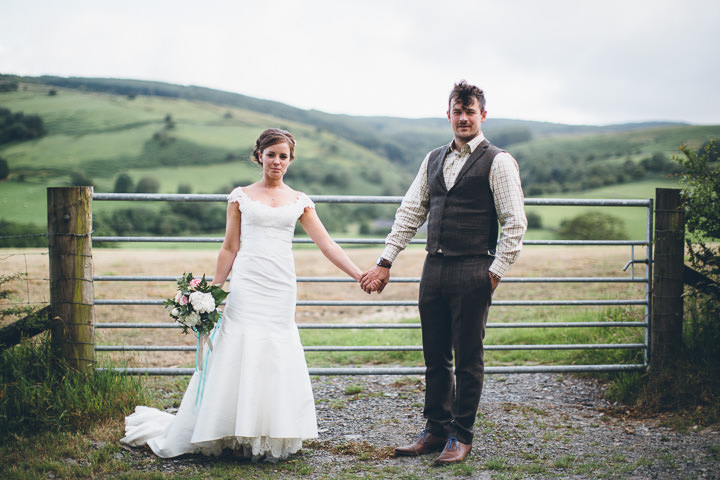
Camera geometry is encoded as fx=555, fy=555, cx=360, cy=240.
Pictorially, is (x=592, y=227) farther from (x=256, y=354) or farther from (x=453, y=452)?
(x=256, y=354)

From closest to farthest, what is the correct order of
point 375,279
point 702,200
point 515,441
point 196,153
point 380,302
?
1. point 375,279
2. point 515,441
3. point 702,200
4. point 380,302
5. point 196,153

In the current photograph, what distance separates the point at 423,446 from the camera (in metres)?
3.63

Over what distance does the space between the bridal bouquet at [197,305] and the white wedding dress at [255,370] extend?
8 cm

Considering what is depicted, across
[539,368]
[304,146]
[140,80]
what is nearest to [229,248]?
[539,368]

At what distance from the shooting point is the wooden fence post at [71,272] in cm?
414

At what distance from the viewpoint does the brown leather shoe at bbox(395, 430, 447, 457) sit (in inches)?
141

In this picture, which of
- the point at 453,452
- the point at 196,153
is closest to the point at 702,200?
the point at 453,452

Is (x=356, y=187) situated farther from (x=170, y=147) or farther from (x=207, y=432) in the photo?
(x=207, y=432)

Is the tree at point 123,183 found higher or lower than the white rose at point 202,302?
higher

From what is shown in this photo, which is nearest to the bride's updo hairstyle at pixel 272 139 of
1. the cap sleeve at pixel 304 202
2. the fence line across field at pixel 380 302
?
the cap sleeve at pixel 304 202

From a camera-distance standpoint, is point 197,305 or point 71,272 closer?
point 197,305

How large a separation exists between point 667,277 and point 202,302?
3721 millimetres

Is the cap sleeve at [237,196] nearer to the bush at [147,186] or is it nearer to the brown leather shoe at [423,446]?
the brown leather shoe at [423,446]

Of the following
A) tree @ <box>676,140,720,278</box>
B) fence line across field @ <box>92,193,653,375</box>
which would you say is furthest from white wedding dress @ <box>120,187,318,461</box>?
tree @ <box>676,140,720,278</box>
